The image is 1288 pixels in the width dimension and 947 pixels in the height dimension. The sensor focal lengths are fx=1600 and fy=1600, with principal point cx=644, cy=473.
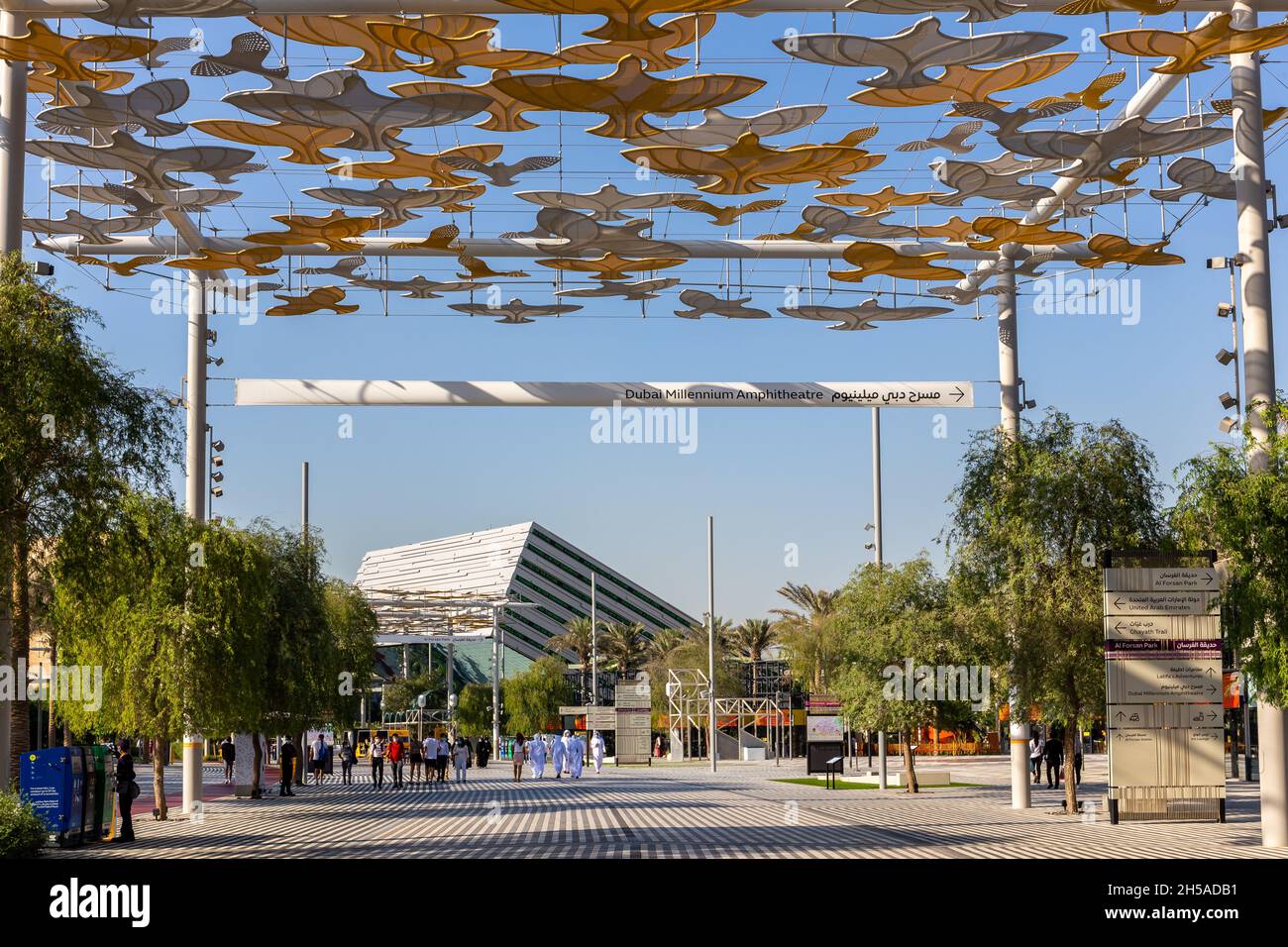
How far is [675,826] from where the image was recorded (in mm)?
26297

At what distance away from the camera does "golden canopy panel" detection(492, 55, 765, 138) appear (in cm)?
1917

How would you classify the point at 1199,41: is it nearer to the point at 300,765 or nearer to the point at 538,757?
the point at 300,765

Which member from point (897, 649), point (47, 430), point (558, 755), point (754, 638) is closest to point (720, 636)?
point (754, 638)

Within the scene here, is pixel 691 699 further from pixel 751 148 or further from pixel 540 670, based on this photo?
pixel 751 148

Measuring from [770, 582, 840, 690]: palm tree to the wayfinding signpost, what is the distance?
150 feet

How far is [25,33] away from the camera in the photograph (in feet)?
68.3

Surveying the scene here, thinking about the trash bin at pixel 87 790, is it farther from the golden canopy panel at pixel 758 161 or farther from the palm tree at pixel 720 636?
the palm tree at pixel 720 636

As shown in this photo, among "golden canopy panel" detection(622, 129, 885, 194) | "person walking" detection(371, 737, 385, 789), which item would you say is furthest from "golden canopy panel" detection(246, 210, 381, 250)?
"person walking" detection(371, 737, 385, 789)

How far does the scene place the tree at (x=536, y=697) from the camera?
313 feet

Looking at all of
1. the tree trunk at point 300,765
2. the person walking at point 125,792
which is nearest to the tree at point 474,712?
the tree trunk at point 300,765

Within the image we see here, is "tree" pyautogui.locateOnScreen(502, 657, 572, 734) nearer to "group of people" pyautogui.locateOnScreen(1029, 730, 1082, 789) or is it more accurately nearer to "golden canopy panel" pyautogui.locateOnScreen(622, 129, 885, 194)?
"group of people" pyautogui.locateOnScreen(1029, 730, 1082, 789)

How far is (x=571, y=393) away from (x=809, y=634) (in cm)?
5045

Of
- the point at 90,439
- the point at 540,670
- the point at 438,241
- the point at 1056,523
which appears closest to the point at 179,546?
the point at 438,241

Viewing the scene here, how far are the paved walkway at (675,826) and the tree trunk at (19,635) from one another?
5.89 feet
